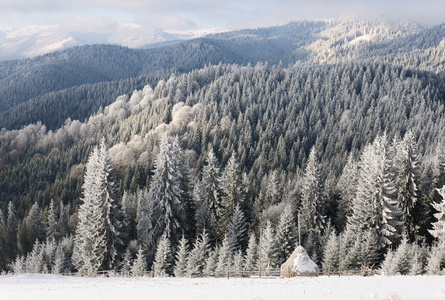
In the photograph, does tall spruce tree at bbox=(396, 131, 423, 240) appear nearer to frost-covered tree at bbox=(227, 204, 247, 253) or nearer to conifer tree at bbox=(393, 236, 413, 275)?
conifer tree at bbox=(393, 236, 413, 275)

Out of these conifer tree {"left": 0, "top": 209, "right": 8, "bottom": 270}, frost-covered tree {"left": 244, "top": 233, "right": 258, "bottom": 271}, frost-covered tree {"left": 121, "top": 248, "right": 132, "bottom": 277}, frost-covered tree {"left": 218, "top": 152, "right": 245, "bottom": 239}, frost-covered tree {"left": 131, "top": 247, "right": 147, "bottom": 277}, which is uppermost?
frost-covered tree {"left": 218, "top": 152, "right": 245, "bottom": 239}

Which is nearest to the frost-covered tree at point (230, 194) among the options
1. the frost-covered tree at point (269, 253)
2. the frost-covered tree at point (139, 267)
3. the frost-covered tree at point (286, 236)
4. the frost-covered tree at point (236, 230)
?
the frost-covered tree at point (236, 230)

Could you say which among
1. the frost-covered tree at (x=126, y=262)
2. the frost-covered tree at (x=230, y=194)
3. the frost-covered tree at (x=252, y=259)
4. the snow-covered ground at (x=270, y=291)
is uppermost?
Result: the snow-covered ground at (x=270, y=291)

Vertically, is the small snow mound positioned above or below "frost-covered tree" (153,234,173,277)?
above

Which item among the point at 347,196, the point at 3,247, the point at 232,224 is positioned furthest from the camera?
the point at 3,247

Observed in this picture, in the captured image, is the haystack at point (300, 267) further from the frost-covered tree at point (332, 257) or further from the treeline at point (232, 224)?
the frost-covered tree at point (332, 257)

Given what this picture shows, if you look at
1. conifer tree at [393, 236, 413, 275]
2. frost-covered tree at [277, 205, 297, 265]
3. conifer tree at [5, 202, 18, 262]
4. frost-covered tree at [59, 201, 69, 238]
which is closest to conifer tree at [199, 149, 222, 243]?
frost-covered tree at [277, 205, 297, 265]

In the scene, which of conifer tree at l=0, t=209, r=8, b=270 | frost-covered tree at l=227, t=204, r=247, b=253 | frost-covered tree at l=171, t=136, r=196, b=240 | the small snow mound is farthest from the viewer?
conifer tree at l=0, t=209, r=8, b=270

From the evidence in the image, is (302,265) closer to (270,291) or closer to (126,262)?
(270,291)

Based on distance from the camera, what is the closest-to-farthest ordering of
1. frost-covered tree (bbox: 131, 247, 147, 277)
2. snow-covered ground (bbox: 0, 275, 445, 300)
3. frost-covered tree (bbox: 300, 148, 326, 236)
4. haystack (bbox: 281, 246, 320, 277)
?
snow-covered ground (bbox: 0, 275, 445, 300)
haystack (bbox: 281, 246, 320, 277)
frost-covered tree (bbox: 131, 247, 147, 277)
frost-covered tree (bbox: 300, 148, 326, 236)

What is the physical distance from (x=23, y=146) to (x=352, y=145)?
16930 cm

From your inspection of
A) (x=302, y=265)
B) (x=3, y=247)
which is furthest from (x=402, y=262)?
(x=3, y=247)

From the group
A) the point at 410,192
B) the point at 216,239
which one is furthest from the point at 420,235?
the point at 216,239

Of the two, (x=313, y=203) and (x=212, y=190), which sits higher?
(x=212, y=190)
